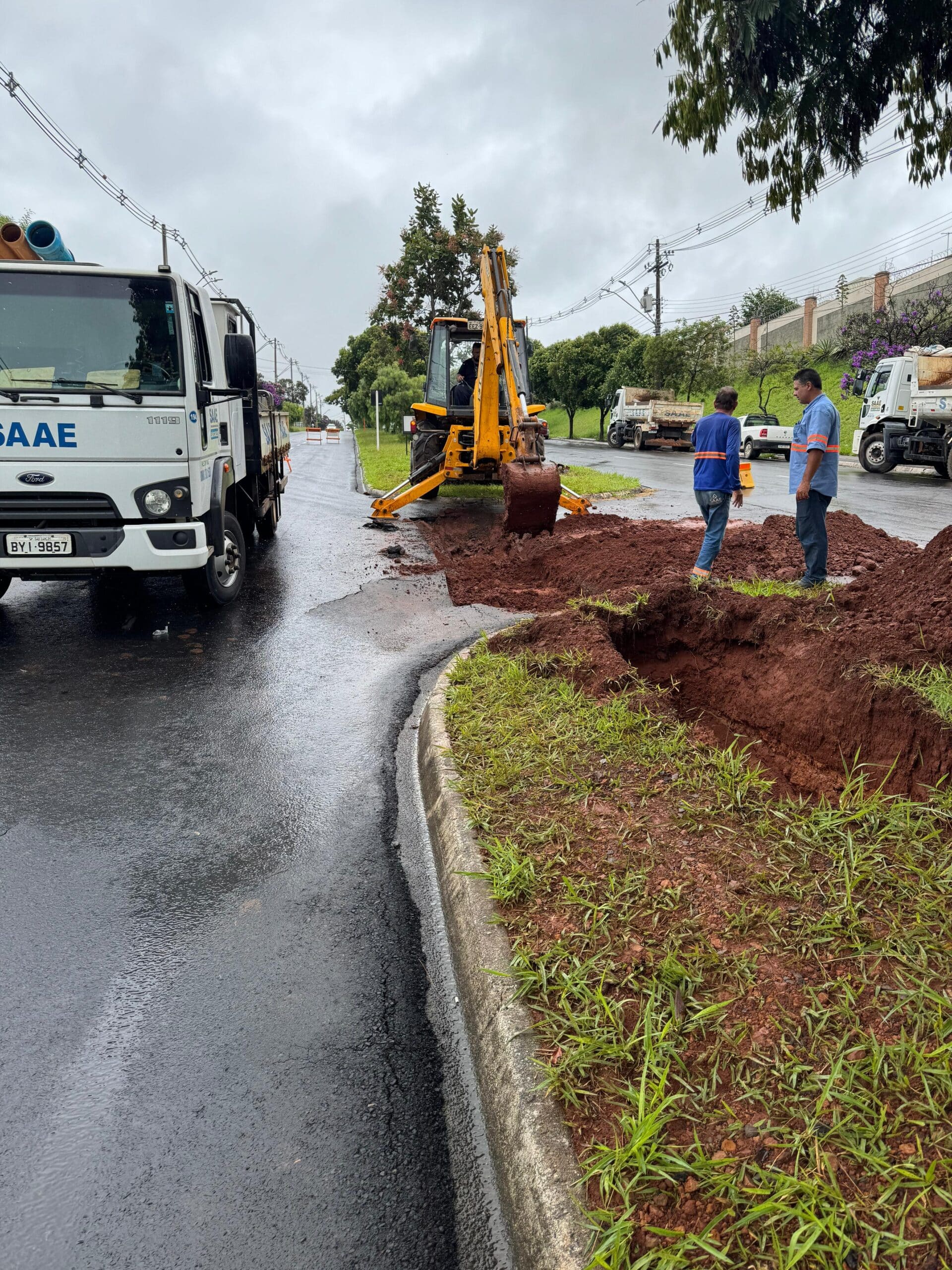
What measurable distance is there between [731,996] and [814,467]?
5762mm

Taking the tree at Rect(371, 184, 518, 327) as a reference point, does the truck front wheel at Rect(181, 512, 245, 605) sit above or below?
below

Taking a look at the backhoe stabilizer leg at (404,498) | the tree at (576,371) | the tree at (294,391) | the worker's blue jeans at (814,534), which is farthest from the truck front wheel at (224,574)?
the tree at (294,391)

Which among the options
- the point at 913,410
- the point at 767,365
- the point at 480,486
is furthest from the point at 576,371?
the point at 480,486

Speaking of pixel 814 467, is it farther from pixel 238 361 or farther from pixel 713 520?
pixel 238 361

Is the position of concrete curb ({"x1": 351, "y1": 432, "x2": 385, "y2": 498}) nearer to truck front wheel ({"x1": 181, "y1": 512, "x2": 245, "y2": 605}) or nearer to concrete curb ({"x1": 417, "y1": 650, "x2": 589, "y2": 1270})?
truck front wheel ({"x1": 181, "y1": 512, "x2": 245, "y2": 605})

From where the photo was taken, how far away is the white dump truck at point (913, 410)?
68.3 ft

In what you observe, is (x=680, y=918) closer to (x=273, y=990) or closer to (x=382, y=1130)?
(x=382, y=1130)

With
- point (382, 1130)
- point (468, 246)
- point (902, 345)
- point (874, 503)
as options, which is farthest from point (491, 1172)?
point (468, 246)

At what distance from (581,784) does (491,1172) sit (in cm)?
172

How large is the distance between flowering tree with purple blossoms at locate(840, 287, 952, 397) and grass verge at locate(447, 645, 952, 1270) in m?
28.4

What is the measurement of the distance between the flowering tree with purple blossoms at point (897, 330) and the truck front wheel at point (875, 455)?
19.0 feet

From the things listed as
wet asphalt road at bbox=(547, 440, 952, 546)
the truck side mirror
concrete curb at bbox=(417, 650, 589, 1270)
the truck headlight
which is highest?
the truck side mirror

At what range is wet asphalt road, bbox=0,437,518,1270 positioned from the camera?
199cm

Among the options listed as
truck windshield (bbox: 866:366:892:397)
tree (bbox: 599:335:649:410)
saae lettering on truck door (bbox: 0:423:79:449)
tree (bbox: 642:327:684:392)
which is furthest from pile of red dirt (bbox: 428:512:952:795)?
tree (bbox: 599:335:649:410)
